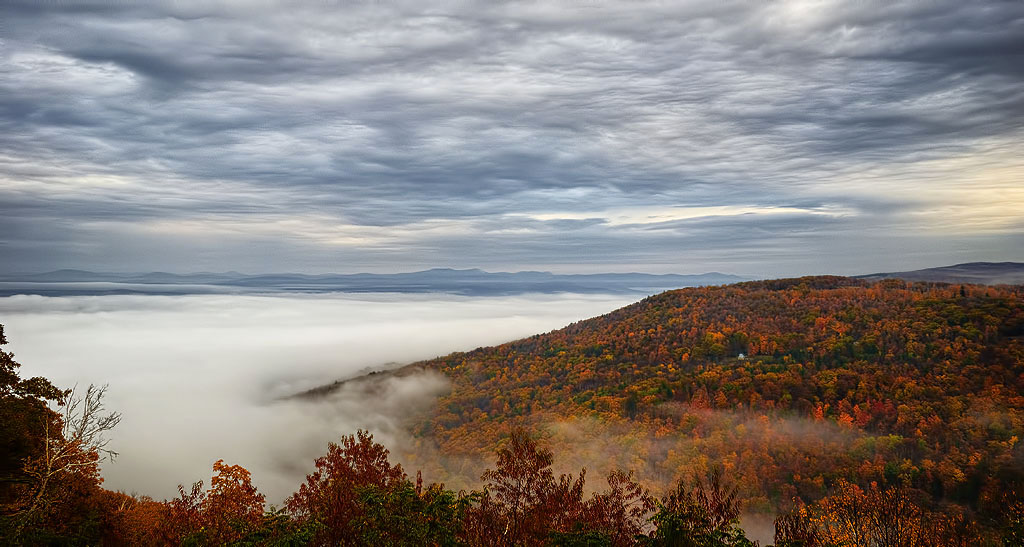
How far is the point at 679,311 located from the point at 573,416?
203 feet

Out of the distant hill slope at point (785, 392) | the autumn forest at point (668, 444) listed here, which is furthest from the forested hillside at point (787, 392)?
the autumn forest at point (668, 444)

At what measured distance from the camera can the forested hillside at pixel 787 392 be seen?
298 ft

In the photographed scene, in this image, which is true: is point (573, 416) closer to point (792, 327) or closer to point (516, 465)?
point (792, 327)

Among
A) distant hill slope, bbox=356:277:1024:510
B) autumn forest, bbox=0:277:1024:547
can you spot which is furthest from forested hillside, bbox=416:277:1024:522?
autumn forest, bbox=0:277:1024:547

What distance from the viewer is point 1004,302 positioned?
429ft

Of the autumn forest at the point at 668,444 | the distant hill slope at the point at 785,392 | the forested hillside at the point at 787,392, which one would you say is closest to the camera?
the autumn forest at the point at 668,444

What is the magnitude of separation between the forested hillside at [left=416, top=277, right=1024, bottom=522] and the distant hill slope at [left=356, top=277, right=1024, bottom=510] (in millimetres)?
324

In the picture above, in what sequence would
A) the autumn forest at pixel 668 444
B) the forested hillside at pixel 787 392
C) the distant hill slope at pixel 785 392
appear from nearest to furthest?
the autumn forest at pixel 668 444 < the forested hillside at pixel 787 392 < the distant hill slope at pixel 785 392

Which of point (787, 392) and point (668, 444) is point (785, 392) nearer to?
point (787, 392)

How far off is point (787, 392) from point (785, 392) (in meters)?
0.56

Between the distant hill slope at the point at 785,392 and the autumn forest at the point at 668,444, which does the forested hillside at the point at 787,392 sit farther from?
the autumn forest at the point at 668,444

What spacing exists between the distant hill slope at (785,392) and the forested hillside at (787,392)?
1.06ft

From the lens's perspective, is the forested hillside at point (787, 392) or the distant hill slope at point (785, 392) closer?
the forested hillside at point (787, 392)

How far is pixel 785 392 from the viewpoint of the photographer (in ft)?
378
